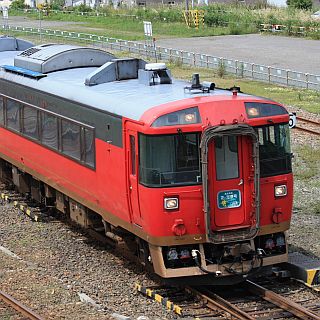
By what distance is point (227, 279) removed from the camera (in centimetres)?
A: 1166

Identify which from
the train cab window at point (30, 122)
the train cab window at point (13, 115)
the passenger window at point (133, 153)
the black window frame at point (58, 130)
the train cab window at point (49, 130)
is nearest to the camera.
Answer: the passenger window at point (133, 153)

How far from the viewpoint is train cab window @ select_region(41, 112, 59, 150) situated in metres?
14.5

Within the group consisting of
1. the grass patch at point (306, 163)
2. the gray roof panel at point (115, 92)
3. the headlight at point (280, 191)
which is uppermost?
the gray roof panel at point (115, 92)

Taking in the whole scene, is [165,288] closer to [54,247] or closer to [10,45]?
[54,247]

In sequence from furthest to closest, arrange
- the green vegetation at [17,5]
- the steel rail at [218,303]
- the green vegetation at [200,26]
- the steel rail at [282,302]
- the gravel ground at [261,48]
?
the green vegetation at [17,5]
the green vegetation at [200,26]
the gravel ground at [261,48]
the steel rail at [218,303]
the steel rail at [282,302]

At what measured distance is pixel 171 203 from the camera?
36.9ft

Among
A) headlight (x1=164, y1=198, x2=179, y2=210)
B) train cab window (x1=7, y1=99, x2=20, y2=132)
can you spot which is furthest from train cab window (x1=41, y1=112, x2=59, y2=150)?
headlight (x1=164, y1=198, x2=179, y2=210)

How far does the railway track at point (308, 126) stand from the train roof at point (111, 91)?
28.2ft

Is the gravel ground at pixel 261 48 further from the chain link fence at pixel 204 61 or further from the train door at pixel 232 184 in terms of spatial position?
the train door at pixel 232 184

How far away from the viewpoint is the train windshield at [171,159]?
11.2 m

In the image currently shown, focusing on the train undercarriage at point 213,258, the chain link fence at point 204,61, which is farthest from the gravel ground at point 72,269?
the chain link fence at point 204,61

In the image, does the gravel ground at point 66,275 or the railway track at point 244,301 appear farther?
the gravel ground at point 66,275

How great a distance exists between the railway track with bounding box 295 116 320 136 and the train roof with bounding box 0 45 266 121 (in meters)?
8.60

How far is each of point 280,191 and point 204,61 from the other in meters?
28.7
